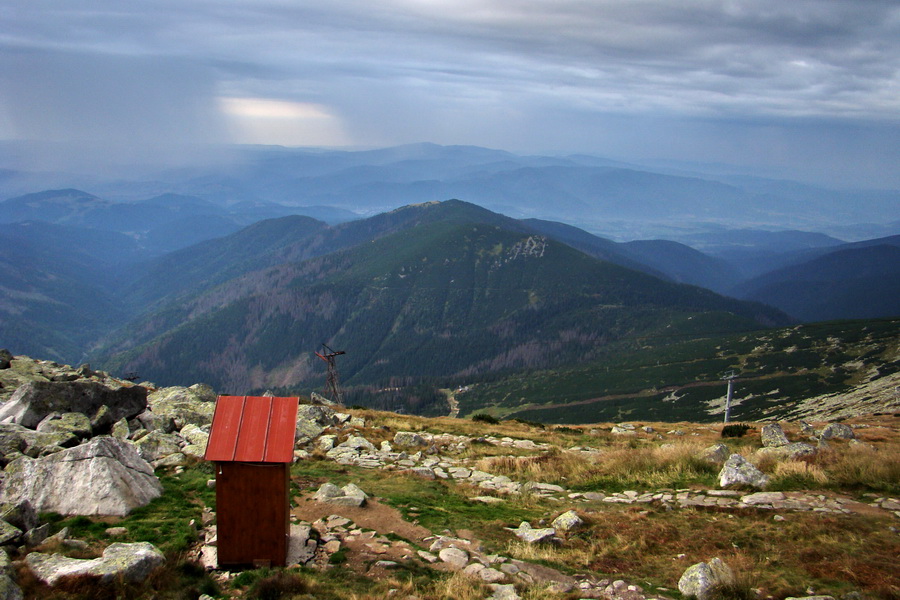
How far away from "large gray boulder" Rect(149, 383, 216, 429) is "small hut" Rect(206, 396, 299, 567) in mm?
12384

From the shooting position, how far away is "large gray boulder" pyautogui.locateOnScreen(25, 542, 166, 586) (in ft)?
36.3

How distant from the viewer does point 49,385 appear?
21641 mm

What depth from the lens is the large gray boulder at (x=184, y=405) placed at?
2853 cm

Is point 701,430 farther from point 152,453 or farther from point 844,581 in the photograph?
point 152,453

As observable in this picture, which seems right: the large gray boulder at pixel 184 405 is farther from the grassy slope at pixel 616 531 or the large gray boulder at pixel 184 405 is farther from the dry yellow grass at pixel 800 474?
the dry yellow grass at pixel 800 474

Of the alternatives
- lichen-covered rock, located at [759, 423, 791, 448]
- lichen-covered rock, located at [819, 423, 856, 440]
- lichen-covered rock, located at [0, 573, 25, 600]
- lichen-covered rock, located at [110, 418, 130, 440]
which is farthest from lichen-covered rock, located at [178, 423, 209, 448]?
lichen-covered rock, located at [819, 423, 856, 440]

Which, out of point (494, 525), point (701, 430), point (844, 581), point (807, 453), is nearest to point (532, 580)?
point (494, 525)

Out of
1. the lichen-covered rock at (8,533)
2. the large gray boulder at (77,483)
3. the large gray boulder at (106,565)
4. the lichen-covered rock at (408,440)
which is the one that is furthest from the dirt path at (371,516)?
the lichen-covered rock at (408,440)

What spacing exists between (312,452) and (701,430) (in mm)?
29870

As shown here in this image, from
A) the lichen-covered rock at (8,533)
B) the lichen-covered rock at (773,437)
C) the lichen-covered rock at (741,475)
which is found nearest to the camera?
the lichen-covered rock at (8,533)

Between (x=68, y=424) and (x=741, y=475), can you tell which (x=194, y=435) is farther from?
(x=741, y=475)

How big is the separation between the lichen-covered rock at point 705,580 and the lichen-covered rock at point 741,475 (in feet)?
26.5

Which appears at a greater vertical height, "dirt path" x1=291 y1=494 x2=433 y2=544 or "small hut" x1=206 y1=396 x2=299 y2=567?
"small hut" x1=206 y1=396 x2=299 y2=567

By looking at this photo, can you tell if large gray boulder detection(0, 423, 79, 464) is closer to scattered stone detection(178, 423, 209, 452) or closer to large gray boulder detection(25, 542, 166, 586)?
scattered stone detection(178, 423, 209, 452)
